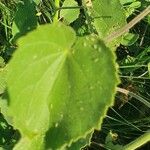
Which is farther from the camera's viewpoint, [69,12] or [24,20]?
[69,12]

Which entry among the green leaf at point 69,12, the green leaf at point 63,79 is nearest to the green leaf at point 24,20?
the green leaf at point 69,12

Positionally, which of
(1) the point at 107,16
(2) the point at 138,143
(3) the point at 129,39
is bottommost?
(2) the point at 138,143

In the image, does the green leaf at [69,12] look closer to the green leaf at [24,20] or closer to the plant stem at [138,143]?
the green leaf at [24,20]

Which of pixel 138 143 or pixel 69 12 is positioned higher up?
pixel 69 12

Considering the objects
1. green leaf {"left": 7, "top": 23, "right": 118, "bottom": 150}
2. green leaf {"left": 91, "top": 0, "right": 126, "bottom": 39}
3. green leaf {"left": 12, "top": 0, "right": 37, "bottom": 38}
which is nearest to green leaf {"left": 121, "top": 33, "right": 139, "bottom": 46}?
green leaf {"left": 91, "top": 0, "right": 126, "bottom": 39}

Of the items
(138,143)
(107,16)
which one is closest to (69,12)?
(107,16)

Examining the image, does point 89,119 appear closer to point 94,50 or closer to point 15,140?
point 94,50

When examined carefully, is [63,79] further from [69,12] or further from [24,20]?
[69,12]
